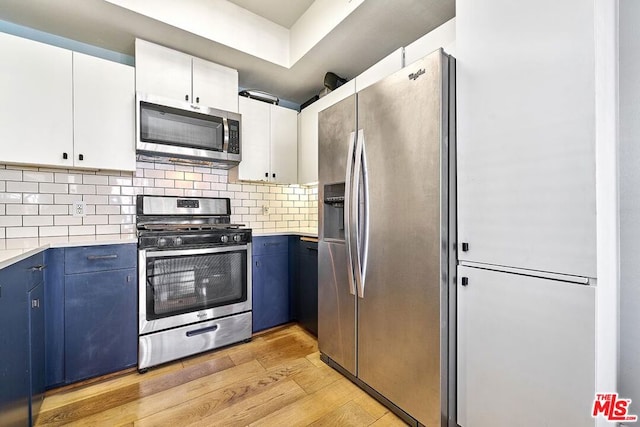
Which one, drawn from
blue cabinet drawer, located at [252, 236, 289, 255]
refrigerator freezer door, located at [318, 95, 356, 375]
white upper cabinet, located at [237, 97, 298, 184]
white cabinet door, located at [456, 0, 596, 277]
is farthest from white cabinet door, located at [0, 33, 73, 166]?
white cabinet door, located at [456, 0, 596, 277]

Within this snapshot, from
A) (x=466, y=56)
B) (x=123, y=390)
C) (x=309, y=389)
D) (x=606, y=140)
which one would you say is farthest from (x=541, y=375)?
(x=123, y=390)

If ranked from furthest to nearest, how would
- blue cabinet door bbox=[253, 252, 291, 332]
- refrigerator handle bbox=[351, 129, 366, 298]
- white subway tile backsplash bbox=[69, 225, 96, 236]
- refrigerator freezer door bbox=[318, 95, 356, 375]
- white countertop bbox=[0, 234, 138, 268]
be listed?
blue cabinet door bbox=[253, 252, 291, 332], white subway tile backsplash bbox=[69, 225, 96, 236], refrigerator freezer door bbox=[318, 95, 356, 375], refrigerator handle bbox=[351, 129, 366, 298], white countertop bbox=[0, 234, 138, 268]

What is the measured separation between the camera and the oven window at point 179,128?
2.21 m

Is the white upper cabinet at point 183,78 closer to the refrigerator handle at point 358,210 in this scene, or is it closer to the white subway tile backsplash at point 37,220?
the white subway tile backsplash at point 37,220

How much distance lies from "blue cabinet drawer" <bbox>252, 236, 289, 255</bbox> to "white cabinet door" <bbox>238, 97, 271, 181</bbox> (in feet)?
2.09

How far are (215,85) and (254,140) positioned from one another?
23.1 inches

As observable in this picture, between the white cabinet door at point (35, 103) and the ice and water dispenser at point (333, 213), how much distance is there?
6.02ft

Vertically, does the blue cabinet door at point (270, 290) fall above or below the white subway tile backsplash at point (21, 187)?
below

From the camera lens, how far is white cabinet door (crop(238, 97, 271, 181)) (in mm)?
2818

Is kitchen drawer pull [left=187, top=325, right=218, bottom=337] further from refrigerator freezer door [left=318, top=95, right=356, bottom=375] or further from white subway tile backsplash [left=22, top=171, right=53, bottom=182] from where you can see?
white subway tile backsplash [left=22, top=171, right=53, bottom=182]

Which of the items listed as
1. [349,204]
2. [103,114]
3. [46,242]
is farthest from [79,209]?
[349,204]

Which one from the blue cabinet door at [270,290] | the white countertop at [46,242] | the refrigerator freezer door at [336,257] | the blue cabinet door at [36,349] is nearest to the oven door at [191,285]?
the blue cabinet door at [270,290]

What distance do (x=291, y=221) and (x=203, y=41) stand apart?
1966mm

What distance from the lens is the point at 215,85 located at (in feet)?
8.50
